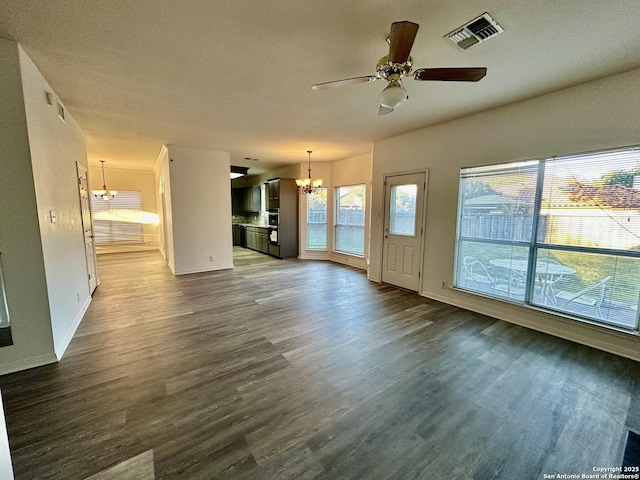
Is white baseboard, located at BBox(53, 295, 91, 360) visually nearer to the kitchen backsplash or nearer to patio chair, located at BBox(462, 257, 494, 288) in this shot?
patio chair, located at BBox(462, 257, 494, 288)

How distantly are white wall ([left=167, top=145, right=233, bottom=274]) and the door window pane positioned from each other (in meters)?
3.74

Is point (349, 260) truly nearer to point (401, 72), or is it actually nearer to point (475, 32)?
point (401, 72)

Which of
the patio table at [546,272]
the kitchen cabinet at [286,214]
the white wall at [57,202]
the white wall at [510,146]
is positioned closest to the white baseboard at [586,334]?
the white wall at [510,146]

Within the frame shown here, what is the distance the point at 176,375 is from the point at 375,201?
4.30 metres

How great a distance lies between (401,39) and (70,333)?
419 cm

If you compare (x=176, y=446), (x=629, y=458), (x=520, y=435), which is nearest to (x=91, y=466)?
(x=176, y=446)

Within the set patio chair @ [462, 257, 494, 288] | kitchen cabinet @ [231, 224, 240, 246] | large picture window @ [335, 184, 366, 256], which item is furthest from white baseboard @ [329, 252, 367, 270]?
kitchen cabinet @ [231, 224, 240, 246]

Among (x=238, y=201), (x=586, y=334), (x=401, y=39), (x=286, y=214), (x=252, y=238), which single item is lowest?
(x=586, y=334)

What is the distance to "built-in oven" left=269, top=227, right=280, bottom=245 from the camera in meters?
7.73

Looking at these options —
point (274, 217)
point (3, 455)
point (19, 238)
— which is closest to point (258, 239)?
point (274, 217)

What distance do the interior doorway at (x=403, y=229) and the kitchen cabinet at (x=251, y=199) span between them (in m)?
5.55

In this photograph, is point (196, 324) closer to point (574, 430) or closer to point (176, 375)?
point (176, 375)

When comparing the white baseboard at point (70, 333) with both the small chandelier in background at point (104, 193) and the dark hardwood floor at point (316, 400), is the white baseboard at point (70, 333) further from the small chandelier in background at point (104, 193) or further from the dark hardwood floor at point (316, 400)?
the small chandelier in background at point (104, 193)

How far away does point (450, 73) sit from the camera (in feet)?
6.52
